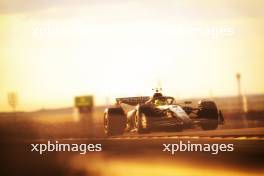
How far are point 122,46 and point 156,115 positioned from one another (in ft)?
1.99

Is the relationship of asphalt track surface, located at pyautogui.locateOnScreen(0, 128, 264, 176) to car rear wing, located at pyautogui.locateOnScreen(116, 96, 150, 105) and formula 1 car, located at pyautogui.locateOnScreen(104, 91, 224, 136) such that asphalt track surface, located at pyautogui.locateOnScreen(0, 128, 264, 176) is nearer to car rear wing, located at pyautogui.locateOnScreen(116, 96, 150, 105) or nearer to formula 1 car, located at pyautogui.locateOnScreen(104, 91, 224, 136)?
formula 1 car, located at pyautogui.locateOnScreen(104, 91, 224, 136)

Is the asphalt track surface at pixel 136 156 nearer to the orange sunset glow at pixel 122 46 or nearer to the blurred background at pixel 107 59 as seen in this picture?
the blurred background at pixel 107 59

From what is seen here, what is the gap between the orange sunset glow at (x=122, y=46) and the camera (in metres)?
3.52

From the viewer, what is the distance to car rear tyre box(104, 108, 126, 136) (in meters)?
3.50

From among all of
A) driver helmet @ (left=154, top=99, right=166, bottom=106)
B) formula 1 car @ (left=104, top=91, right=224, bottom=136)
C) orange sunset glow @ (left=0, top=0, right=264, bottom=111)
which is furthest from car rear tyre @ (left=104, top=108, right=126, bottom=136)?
driver helmet @ (left=154, top=99, right=166, bottom=106)

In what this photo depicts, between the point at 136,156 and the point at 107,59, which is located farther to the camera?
the point at 107,59

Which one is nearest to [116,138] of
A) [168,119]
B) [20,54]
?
[168,119]

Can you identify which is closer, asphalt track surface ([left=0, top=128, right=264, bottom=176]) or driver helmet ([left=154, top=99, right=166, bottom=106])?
asphalt track surface ([left=0, top=128, right=264, bottom=176])

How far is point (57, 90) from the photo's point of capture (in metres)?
3.50

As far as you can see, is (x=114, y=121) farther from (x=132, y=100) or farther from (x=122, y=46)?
(x=122, y=46)

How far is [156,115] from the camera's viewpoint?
137 inches

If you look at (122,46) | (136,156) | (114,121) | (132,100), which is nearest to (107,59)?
(122,46)

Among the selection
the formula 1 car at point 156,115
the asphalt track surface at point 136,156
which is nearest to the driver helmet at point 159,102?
the formula 1 car at point 156,115

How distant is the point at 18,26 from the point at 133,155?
52.3 inches
